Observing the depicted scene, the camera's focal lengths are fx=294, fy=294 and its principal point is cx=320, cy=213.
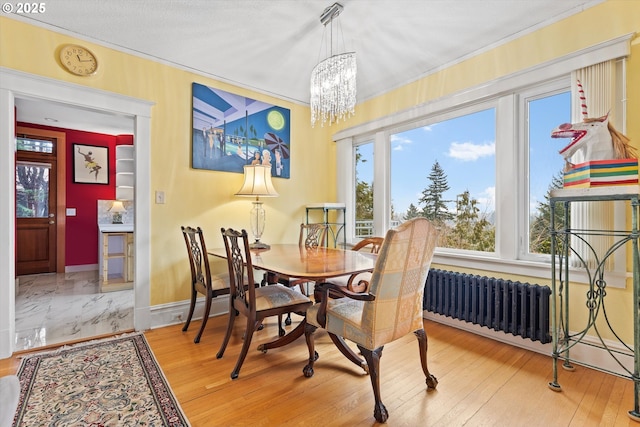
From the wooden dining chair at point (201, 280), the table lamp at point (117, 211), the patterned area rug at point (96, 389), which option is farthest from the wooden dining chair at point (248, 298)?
the table lamp at point (117, 211)

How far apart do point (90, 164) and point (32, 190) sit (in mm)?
907

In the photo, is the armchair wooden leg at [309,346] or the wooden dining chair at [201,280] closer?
the armchair wooden leg at [309,346]

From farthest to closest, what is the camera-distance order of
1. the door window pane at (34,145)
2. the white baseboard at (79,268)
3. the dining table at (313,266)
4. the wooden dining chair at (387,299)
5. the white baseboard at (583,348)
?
the white baseboard at (79,268) < the door window pane at (34,145) < the white baseboard at (583,348) < the dining table at (313,266) < the wooden dining chair at (387,299)

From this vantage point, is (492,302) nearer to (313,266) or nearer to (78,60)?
(313,266)

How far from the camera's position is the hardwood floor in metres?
1.52

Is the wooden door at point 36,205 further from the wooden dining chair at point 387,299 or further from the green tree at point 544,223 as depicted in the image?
the green tree at point 544,223

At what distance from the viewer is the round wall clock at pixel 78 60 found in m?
2.35

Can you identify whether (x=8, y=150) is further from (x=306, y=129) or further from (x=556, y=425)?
(x=556, y=425)

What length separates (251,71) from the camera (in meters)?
3.11

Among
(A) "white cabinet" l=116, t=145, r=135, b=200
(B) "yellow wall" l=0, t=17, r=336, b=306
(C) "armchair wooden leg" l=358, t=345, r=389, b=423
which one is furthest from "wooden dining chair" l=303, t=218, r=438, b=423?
Answer: (A) "white cabinet" l=116, t=145, r=135, b=200

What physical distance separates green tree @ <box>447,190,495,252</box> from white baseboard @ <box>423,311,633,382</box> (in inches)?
27.5

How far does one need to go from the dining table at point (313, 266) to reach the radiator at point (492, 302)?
94cm

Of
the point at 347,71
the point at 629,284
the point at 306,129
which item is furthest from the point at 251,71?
the point at 629,284

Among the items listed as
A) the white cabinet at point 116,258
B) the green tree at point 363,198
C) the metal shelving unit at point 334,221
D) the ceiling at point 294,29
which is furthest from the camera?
the white cabinet at point 116,258
